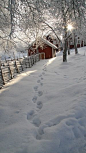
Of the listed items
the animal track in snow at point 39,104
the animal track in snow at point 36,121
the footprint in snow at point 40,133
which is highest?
the animal track in snow at point 39,104

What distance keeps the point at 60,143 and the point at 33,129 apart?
74 centimetres

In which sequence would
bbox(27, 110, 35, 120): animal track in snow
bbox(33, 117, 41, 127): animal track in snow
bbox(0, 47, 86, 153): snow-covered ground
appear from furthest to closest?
bbox(27, 110, 35, 120): animal track in snow, bbox(33, 117, 41, 127): animal track in snow, bbox(0, 47, 86, 153): snow-covered ground

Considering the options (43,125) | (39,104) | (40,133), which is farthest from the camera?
(39,104)

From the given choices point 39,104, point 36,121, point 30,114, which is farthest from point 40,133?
point 39,104

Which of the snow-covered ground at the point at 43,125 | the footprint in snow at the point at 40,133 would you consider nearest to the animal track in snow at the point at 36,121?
the snow-covered ground at the point at 43,125

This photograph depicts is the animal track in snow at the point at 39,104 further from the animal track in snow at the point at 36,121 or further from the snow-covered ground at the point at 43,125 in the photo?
the animal track in snow at the point at 36,121

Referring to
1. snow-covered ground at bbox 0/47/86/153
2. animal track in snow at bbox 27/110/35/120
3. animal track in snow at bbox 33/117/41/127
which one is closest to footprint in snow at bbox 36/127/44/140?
snow-covered ground at bbox 0/47/86/153

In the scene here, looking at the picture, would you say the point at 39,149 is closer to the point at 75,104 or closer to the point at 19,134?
the point at 19,134

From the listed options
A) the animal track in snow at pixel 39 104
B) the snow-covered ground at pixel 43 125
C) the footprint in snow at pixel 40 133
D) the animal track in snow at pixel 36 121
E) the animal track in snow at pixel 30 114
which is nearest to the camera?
the snow-covered ground at pixel 43 125

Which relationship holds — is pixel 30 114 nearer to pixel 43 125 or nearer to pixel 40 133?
pixel 43 125

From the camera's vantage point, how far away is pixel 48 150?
176 centimetres

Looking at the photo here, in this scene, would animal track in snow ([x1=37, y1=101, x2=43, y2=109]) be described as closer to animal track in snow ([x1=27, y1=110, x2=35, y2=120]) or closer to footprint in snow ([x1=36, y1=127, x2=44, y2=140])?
animal track in snow ([x1=27, y1=110, x2=35, y2=120])

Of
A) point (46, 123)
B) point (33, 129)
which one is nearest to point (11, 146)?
point (33, 129)

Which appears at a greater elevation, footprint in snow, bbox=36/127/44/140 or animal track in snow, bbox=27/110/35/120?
animal track in snow, bbox=27/110/35/120
